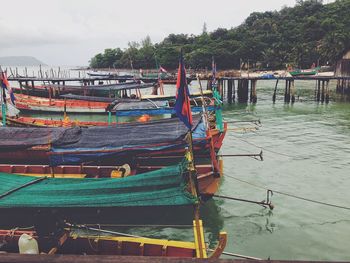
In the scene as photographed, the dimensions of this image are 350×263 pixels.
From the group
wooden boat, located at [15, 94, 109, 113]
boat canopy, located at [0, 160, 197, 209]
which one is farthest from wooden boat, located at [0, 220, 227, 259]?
wooden boat, located at [15, 94, 109, 113]

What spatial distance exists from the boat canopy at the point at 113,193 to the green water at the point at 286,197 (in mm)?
2382

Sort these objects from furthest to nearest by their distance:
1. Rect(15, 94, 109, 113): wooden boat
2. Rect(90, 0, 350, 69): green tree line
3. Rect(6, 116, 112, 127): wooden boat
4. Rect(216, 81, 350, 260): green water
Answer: Rect(90, 0, 350, 69): green tree line → Rect(15, 94, 109, 113): wooden boat → Rect(6, 116, 112, 127): wooden boat → Rect(216, 81, 350, 260): green water

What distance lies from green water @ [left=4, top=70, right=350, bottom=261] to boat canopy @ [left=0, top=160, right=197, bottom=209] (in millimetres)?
2382

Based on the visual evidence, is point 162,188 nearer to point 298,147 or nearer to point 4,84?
point 298,147

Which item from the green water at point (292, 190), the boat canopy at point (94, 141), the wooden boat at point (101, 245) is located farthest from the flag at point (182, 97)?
the boat canopy at point (94, 141)

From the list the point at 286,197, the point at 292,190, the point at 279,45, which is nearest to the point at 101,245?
the point at 286,197

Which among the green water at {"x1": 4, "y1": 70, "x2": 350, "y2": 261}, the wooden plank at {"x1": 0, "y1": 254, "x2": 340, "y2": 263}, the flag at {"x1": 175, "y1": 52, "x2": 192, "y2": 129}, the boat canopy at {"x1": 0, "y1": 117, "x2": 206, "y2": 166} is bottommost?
the green water at {"x1": 4, "y1": 70, "x2": 350, "y2": 261}

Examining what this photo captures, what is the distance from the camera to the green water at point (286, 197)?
980cm

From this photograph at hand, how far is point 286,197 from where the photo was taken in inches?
517

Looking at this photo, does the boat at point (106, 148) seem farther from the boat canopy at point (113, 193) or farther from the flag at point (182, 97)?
the flag at point (182, 97)

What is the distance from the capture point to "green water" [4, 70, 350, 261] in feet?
32.2

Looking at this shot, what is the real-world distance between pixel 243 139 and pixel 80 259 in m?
21.1

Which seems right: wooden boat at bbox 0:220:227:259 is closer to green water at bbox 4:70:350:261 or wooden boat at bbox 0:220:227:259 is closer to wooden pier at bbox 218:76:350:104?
green water at bbox 4:70:350:261

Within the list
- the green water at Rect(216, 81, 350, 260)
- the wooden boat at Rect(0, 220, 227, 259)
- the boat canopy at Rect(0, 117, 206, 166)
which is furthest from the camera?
the boat canopy at Rect(0, 117, 206, 166)
